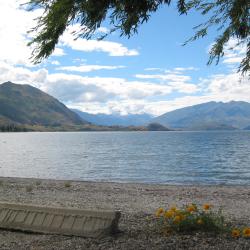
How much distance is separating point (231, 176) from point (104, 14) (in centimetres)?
4569

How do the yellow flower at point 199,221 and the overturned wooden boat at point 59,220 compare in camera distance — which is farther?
the overturned wooden boat at point 59,220

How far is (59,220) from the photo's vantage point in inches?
399

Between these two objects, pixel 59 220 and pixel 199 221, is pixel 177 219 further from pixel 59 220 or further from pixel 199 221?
pixel 59 220

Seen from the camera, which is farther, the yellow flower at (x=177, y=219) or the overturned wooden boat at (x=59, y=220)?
the overturned wooden boat at (x=59, y=220)

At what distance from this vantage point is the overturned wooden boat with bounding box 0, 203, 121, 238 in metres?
9.66

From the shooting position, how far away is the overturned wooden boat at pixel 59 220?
9656mm

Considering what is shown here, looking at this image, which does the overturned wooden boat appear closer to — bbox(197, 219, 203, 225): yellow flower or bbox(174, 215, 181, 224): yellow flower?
bbox(174, 215, 181, 224): yellow flower

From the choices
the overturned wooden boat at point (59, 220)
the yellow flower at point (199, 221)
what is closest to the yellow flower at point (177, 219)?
the yellow flower at point (199, 221)

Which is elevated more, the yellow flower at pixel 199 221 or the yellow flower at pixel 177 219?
the yellow flower at pixel 177 219

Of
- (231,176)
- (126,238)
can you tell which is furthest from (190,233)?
(231,176)

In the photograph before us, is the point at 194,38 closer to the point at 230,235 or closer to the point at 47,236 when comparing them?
the point at 230,235

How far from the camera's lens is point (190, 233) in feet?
31.1

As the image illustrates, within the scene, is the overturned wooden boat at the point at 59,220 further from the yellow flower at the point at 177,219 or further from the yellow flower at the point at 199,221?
the yellow flower at the point at 199,221

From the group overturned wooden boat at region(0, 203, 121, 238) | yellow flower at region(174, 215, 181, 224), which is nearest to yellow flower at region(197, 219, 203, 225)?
yellow flower at region(174, 215, 181, 224)
